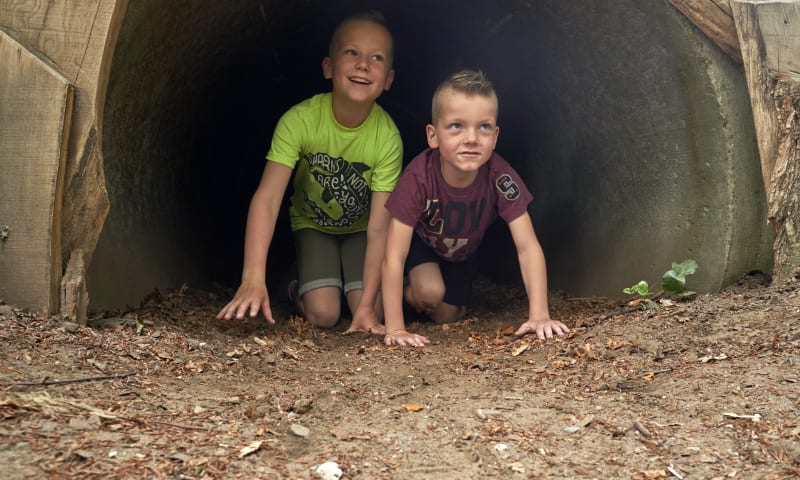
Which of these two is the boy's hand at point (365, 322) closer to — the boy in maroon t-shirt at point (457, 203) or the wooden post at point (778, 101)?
the boy in maroon t-shirt at point (457, 203)

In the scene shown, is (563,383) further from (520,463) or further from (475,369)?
(520,463)

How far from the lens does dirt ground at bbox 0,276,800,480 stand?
2271mm

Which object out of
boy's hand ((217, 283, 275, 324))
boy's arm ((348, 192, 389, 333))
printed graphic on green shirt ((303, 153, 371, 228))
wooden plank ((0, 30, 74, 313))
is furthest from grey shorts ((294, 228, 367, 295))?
wooden plank ((0, 30, 74, 313))

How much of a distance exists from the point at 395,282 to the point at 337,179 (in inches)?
37.7

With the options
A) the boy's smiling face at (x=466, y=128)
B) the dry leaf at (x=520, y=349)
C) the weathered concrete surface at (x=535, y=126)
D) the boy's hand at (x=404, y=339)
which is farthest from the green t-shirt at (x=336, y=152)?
the dry leaf at (x=520, y=349)

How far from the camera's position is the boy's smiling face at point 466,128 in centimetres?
404

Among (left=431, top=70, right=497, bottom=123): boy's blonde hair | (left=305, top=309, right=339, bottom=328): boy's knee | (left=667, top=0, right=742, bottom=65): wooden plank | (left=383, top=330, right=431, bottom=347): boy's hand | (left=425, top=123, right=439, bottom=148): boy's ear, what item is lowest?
(left=305, top=309, right=339, bottom=328): boy's knee

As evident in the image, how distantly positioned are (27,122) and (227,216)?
11.1ft

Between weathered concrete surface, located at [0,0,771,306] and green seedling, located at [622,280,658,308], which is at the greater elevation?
weathered concrete surface, located at [0,0,771,306]

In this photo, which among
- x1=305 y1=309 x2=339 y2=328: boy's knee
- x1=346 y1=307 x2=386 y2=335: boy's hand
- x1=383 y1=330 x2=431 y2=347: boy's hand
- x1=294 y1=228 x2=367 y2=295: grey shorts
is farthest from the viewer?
x1=294 y1=228 x2=367 y2=295: grey shorts

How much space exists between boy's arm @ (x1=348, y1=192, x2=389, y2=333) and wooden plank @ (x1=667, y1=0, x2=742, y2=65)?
1846mm

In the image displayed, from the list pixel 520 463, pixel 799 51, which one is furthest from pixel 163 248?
pixel 799 51

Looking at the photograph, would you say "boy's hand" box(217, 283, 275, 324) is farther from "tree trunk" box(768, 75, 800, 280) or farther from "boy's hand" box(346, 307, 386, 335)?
"tree trunk" box(768, 75, 800, 280)

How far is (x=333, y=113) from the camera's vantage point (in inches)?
186
